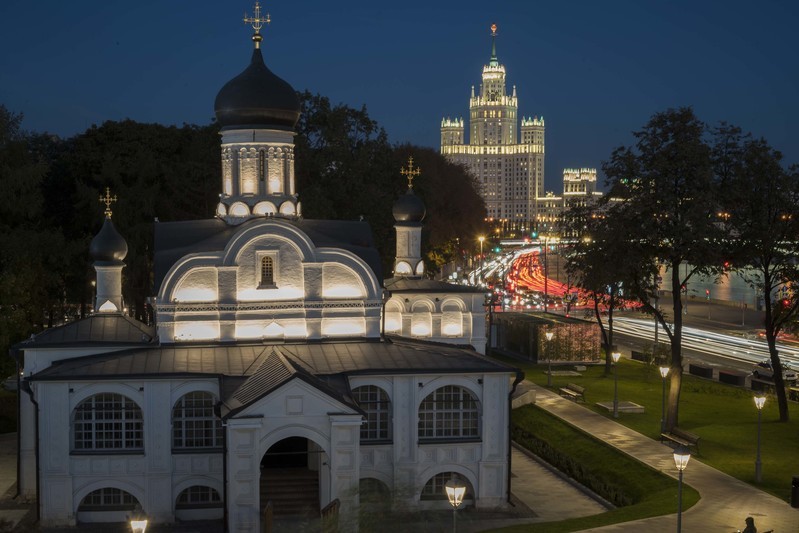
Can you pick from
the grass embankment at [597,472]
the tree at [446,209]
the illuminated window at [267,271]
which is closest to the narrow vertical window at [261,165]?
the illuminated window at [267,271]

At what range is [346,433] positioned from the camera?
91.9 ft

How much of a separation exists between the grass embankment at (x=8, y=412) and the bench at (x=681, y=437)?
78.7 feet

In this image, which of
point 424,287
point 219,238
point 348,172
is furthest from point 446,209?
point 219,238

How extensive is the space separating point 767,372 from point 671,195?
2179cm

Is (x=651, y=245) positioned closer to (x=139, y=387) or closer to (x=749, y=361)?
(x=139, y=387)

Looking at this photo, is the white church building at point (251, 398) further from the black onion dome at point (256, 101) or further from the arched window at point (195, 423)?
the black onion dome at point (256, 101)

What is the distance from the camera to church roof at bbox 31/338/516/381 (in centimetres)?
2980

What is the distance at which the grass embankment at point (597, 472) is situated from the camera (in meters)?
28.0

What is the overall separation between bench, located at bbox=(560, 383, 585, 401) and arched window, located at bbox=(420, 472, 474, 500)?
15525mm

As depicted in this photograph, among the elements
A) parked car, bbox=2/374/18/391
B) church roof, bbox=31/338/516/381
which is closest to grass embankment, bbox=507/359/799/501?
church roof, bbox=31/338/516/381

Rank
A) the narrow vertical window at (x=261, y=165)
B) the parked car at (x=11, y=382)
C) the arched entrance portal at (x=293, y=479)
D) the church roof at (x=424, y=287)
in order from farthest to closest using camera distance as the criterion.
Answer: the parked car at (x=11, y=382)
the church roof at (x=424, y=287)
the narrow vertical window at (x=261, y=165)
the arched entrance portal at (x=293, y=479)

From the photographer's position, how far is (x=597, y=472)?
111 feet

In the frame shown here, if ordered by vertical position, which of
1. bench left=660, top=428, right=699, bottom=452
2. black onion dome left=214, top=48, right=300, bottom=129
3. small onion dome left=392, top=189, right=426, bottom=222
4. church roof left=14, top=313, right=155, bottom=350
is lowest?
bench left=660, top=428, right=699, bottom=452

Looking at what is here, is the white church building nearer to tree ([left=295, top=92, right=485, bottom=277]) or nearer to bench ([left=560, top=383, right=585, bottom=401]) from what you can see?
bench ([left=560, top=383, right=585, bottom=401])
